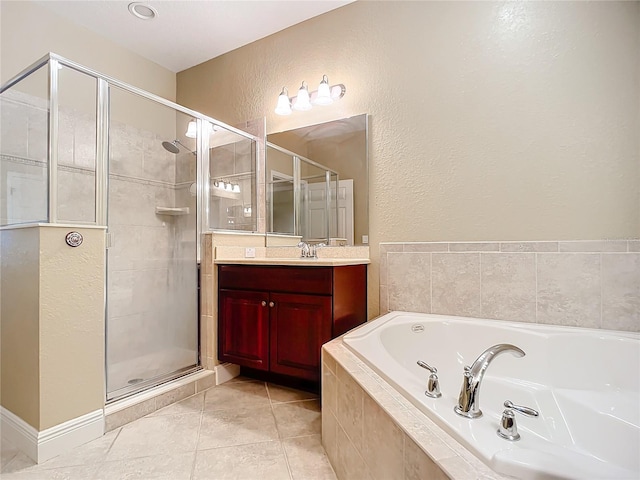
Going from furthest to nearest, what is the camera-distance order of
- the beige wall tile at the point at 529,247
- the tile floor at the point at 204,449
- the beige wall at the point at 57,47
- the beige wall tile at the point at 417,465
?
the beige wall at the point at 57,47
the beige wall tile at the point at 529,247
the tile floor at the point at 204,449
the beige wall tile at the point at 417,465

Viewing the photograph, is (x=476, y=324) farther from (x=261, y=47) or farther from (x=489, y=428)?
(x=261, y=47)

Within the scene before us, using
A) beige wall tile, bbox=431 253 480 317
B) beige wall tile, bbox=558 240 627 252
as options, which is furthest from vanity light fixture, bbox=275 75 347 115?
beige wall tile, bbox=558 240 627 252

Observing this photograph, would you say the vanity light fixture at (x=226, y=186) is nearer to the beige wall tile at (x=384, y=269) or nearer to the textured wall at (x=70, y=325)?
the textured wall at (x=70, y=325)

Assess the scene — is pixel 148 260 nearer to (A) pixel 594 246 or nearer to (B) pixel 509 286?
(B) pixel 509 286

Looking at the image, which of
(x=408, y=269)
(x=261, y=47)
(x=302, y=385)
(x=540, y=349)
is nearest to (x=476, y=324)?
(x=540, y=349)

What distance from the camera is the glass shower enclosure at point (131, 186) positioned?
61.3 inches

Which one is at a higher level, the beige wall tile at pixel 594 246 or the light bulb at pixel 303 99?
the light bulb at pixel 303 99

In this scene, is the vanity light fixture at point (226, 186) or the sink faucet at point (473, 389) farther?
the vanity light fixture at point (226, 186)

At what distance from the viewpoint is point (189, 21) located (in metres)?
2.42

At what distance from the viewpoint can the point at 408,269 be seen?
2.03 metres

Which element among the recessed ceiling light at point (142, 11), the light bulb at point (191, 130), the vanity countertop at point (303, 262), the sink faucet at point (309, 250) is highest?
the recessed ceiling light at point (142, 11)

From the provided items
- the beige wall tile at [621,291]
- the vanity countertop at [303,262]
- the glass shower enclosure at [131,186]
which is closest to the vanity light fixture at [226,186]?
the glass shower enclosure at [131,186]

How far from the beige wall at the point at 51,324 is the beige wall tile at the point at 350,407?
1.18m

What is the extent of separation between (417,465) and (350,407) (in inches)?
16.4
